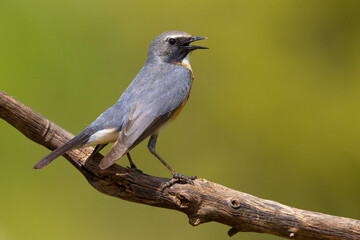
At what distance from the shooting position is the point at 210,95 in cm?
561

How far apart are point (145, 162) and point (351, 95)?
7.35ft

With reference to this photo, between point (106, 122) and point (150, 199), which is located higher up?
point (106, 122)

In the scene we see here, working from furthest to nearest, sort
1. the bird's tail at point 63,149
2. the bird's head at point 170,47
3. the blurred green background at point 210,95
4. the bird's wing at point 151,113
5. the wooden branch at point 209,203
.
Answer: the blurred green background at point 210,95 < the bird's head at point 170,47 < the wooden branch at point 209,203 < the bird's wing at point 151,113 < the bird's tail at point 63,149

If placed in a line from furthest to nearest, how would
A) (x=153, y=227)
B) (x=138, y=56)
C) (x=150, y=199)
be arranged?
(x=138, y=56) < (x=153, y=227) < (x=150, y=199)

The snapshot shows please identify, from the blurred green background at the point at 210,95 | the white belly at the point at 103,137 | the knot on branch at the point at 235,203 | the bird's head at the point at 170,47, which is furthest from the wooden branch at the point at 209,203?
the blurred green background at the point at 210,95

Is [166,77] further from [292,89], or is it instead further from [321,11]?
[321,11]

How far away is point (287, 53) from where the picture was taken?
5.74 m

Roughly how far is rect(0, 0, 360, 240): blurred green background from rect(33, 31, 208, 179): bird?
4.57 feet

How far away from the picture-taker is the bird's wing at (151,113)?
3.33 metres

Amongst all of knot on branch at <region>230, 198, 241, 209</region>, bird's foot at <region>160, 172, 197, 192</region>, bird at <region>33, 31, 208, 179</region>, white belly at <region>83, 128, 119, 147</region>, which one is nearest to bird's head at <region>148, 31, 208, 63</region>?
bird at <region>33, 31, 208, 179</region>

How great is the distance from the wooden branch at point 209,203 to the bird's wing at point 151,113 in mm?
223

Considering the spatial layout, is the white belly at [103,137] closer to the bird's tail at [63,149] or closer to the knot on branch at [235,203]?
the bird's tail at [63,149]

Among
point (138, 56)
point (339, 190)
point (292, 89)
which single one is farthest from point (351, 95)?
point (138, 56)

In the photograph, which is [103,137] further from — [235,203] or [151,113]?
[235,203]
